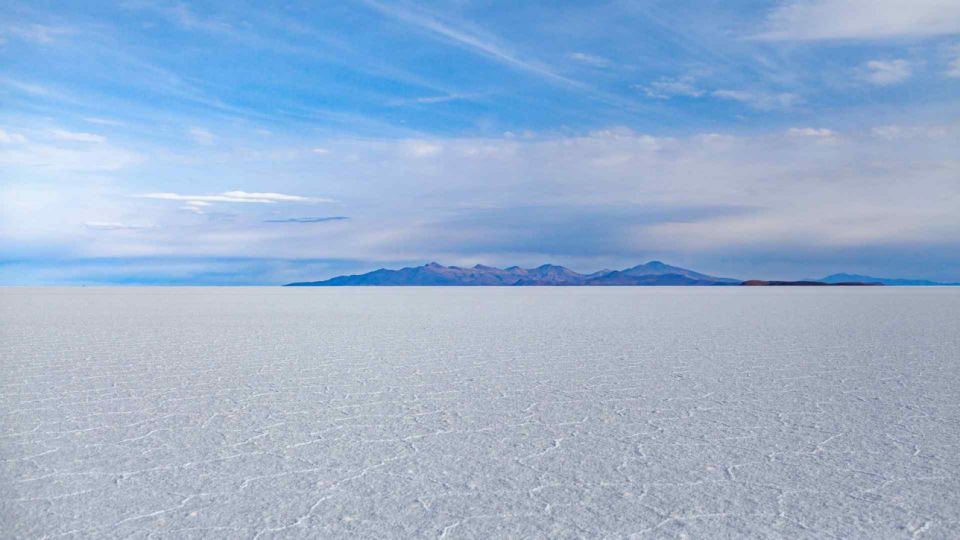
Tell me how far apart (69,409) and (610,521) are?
12.2 feet

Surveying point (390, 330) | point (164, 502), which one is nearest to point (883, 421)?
point (164, 502)

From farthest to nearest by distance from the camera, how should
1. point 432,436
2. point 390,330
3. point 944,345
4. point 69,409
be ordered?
1. point 390,330
2. point 944,345
3. point 69,409
4. point 432,436

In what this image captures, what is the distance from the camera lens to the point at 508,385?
573 centimetres

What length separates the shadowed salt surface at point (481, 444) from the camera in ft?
8.95

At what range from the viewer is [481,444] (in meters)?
3.80

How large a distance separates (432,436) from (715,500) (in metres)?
1.58

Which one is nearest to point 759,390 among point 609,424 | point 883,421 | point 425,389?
point 883,421

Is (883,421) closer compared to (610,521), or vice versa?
(610,521)

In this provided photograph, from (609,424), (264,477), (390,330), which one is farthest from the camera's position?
(390,330)

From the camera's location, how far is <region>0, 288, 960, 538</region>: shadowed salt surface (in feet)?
8.95

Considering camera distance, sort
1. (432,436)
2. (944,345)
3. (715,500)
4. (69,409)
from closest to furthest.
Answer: (715,500) < (432,436) < (69,409) < (944,345)

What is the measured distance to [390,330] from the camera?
11.5 m

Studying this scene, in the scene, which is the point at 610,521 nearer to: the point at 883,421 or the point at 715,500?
the point at 715,500

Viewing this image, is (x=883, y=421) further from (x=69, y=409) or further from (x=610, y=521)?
(x=69, y=409)
